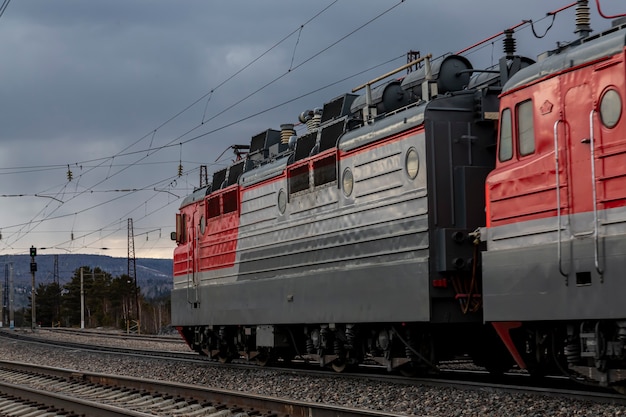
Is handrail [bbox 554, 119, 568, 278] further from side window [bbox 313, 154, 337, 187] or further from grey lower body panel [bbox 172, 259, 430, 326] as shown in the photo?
side window [bbox 313, 154, 337, 187]

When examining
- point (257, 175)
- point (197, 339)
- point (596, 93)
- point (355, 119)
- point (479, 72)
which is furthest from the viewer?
point (197, 339)

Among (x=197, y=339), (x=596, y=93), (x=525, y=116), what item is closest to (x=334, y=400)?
(x=525, y=116)

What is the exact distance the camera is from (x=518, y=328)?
1377 cm

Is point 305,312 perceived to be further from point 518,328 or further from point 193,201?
point 193,201

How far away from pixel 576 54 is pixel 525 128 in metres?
1.29

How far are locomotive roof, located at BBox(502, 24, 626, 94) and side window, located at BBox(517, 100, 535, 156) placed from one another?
34cm

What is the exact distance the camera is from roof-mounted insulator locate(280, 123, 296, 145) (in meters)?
23.6

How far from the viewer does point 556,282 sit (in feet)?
39.5

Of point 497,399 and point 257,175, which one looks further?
point 257,175

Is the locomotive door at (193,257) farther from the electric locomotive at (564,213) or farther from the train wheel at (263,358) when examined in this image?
the electric locomotive at (564,213)

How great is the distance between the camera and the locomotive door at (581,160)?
11664mm

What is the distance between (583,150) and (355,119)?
7179 mm

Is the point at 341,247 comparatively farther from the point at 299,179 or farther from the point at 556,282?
the point at 556,282

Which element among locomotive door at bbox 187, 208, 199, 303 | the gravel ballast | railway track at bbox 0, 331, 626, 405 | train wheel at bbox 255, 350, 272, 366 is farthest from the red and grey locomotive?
locomotive door at bbox 187, 208, 199, 303
